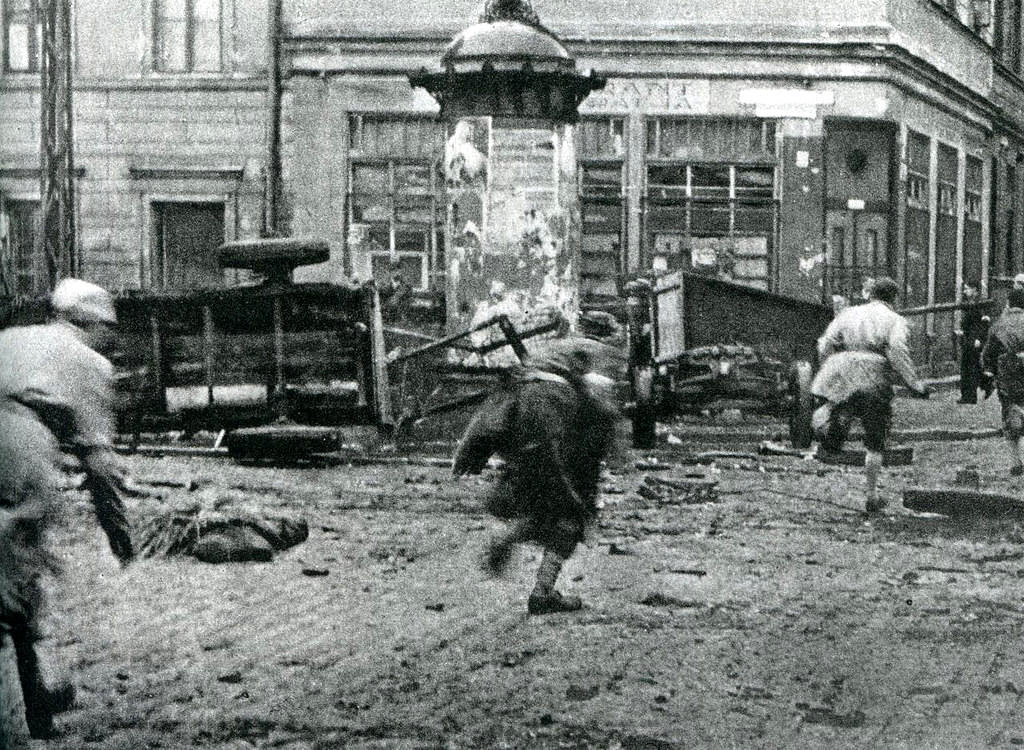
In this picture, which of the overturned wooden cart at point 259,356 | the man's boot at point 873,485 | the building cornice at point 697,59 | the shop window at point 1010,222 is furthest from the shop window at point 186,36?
the shop window at point 1010,222

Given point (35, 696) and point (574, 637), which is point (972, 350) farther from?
point (35, 696)

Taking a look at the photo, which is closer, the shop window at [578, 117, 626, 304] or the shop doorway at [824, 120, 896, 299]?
the shop window at [578, 117, 626, 304]

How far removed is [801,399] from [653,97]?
722 cm

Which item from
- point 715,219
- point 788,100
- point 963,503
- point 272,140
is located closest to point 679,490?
point 963,503

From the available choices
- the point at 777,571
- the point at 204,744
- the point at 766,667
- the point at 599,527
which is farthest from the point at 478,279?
the point at 204,744

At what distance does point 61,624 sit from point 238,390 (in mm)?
A: 5452

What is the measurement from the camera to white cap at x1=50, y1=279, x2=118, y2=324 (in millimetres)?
5242

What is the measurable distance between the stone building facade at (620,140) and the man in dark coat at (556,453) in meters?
9.40

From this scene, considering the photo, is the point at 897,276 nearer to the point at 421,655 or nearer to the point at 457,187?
the point at 457,187

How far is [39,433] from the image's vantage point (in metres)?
4.53

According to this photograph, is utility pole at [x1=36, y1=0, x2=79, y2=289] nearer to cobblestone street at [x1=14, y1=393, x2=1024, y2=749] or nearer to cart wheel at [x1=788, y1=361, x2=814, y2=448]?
cobblestone street at [x1=14, y1=393, x2=1024, y2=749]

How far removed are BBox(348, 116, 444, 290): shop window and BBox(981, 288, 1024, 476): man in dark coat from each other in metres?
6.84

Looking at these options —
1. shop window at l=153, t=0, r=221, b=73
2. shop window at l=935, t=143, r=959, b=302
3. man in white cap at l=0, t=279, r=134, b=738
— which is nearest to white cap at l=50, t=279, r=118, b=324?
man in white cap at l=0, t=279, r=134, b=738

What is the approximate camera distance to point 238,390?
1162 centimetres
